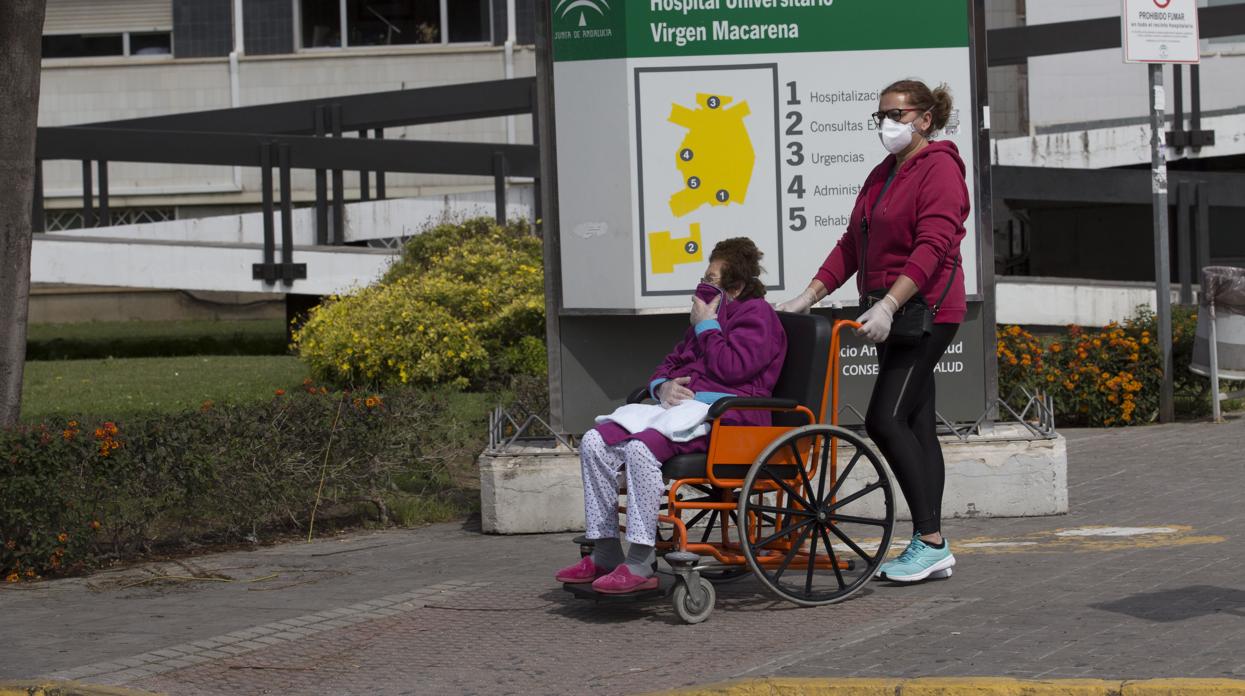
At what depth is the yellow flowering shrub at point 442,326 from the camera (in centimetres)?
1300

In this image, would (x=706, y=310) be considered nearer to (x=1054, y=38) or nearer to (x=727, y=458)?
(x=727, y=458)

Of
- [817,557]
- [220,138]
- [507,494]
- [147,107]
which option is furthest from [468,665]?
[147,107]

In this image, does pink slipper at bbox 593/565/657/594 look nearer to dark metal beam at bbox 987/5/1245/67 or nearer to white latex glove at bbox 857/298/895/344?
white latex glove at bbox 857/298/895/344

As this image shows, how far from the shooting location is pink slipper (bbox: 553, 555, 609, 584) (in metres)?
6.13

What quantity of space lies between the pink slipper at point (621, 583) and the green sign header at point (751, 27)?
3.18 metres

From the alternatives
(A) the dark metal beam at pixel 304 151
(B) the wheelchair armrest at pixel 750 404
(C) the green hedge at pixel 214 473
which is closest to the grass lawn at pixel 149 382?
(A) the dark metal beam at pixel 304 151

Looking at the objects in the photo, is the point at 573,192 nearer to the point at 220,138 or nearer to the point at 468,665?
the point at 468,665

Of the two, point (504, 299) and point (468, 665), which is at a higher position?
point (504, 299)

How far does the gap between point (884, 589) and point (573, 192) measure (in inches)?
111

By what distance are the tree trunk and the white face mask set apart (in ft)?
14.0

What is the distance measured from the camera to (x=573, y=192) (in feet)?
27.1

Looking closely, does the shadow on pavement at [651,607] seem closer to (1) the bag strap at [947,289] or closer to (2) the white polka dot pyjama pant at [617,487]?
(2) the white polka dot pyjama pant at [617,487]

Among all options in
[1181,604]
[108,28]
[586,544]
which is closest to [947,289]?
[1181,604]

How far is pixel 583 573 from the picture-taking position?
20.1 feet
